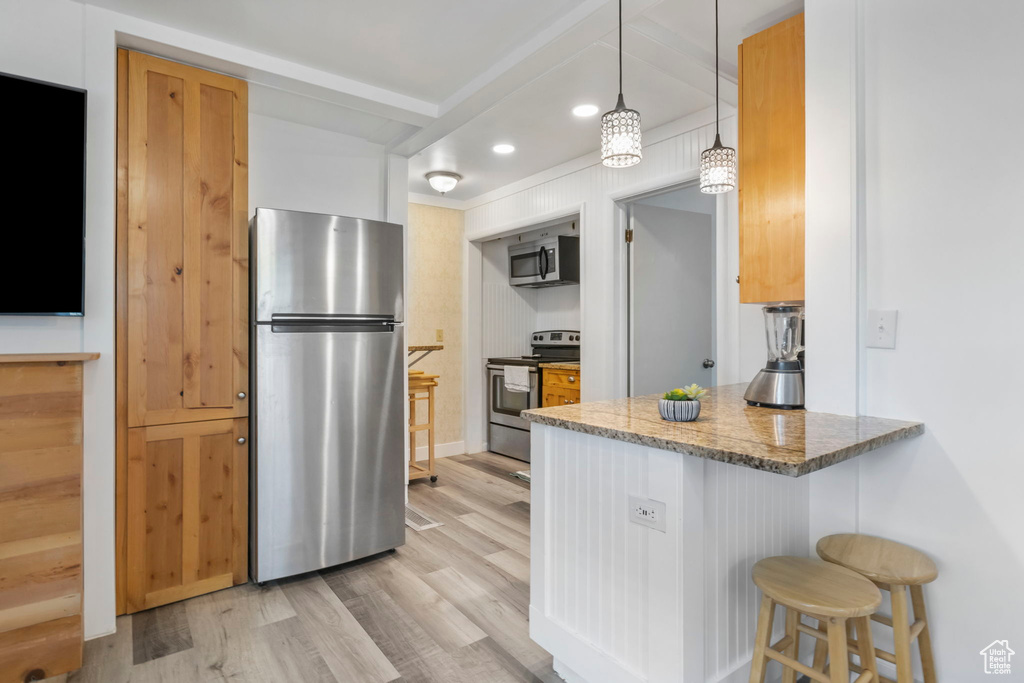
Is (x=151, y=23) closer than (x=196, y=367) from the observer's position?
Yes

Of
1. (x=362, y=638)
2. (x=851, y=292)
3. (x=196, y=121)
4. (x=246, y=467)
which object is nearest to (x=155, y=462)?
(x=246, y=467)

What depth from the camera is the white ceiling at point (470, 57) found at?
2.13 m

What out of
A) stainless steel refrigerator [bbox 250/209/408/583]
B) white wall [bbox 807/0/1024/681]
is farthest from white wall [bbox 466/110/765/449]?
stainless steel refrigerator [bbox 250/209/408/583]

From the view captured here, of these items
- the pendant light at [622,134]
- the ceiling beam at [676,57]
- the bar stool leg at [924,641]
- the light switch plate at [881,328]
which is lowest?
the bar stool leg at [924,641]

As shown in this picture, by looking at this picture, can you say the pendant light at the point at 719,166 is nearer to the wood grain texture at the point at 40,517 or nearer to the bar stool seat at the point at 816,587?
the bar stool seat at the point at 816,587

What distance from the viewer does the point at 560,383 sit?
4.43m

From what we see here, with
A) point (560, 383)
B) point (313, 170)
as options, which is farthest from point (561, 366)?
point (313, 170)

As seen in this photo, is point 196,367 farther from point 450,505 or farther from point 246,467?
point 450,505

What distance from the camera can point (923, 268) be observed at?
64.4 inches

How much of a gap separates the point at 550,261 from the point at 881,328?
327cm

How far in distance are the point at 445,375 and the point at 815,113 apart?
12.3ft

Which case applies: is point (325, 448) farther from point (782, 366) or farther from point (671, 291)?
point (671, 291)

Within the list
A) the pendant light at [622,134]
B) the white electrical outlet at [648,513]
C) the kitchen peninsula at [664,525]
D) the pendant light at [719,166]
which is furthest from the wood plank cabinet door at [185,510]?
the pendant light at [719,166]

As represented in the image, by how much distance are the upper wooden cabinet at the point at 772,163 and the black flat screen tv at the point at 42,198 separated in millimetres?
2520
